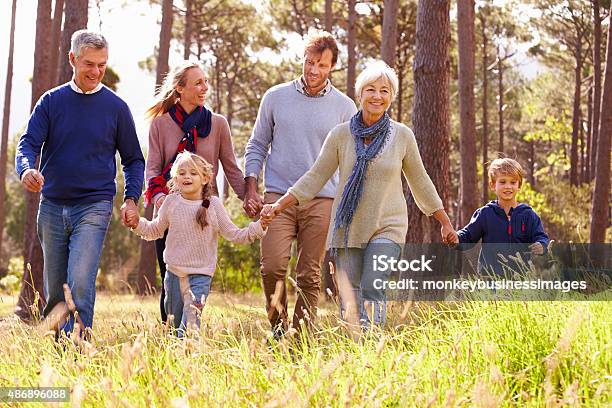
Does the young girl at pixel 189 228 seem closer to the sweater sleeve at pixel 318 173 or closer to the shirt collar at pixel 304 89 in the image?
the sweater sleeve at pixel 318 173

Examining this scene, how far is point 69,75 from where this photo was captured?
10.6m

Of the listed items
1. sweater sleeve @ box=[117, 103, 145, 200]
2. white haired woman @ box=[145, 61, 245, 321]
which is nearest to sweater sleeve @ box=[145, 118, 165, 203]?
white haired woman @ box=[145, 61, 245, 321]

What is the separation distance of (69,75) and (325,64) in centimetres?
559

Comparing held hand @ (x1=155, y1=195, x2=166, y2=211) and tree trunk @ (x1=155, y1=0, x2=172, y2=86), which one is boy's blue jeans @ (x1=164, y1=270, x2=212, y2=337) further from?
tree trunk @ (x1=155, y1=0, x2=172, y2=86)

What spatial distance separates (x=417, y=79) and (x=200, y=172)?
15.1 feet

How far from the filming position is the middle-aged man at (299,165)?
6047 mm

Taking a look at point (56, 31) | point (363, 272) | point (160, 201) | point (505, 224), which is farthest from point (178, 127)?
point (56, 31)

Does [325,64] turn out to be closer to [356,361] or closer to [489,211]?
[489,211]

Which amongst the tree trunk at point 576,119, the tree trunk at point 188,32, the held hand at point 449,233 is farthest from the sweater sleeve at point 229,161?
the tree trunk at point 576,119

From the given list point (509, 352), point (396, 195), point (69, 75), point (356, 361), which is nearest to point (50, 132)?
point (396, 195)

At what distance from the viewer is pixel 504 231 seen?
6398 mm

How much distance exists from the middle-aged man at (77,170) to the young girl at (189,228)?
0.79 ft

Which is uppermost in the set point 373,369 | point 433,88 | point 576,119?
point 576,119

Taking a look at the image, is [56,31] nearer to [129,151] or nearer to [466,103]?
[466,103]
